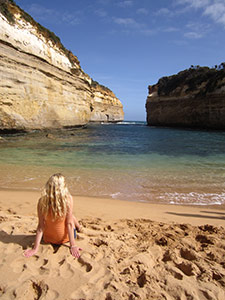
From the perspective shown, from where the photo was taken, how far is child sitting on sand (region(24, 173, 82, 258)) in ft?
7.79

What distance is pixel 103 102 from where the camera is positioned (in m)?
60.8

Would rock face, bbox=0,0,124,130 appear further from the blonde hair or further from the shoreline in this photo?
the blonde hair

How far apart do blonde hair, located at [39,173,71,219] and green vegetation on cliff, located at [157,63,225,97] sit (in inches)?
1283

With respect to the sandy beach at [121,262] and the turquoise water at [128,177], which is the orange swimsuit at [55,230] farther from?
the turquoise water at [128,177]

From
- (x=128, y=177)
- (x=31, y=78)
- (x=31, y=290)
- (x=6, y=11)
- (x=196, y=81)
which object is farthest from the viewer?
(x=196, y=81)

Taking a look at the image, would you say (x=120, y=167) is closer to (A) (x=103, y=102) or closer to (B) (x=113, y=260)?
(B) (x=113, y=260)

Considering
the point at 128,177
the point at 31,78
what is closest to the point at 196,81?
the point at 31,78

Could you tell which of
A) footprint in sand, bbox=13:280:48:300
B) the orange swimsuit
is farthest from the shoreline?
footprint in sand, bbox=13:280:48:300

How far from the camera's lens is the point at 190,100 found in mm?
35969

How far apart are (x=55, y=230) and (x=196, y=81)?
38.5 m

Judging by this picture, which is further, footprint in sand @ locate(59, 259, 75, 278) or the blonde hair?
the blonde hair

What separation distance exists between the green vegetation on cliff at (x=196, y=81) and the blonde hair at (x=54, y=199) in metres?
32.6

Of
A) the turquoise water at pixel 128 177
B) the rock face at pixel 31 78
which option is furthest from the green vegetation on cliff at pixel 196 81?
the turquoise water at pixel 128 177

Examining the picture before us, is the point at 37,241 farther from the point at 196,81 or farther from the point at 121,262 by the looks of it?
the point at 196,81
